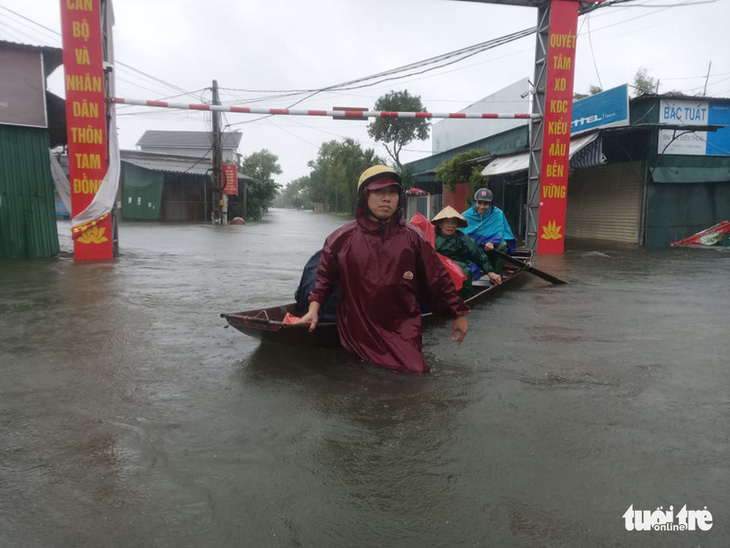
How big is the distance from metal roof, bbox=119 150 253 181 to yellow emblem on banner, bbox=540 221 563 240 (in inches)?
894

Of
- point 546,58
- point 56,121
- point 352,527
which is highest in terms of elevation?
point 546,58

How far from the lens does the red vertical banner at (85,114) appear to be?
1012cm

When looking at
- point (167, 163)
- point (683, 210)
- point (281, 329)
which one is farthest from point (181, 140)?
point (281, 329)

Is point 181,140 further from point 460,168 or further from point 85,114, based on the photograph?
point 85,114

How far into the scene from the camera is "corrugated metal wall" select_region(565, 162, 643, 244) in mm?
15680

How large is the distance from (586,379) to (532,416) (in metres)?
0.91

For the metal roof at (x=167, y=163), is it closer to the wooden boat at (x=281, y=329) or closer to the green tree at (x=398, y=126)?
the green tree at (x=398, y=126)

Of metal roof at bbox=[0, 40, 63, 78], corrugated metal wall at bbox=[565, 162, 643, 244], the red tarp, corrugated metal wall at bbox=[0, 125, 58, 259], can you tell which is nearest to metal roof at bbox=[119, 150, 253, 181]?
metal roof at bbox=[0, 40, 63, 78]

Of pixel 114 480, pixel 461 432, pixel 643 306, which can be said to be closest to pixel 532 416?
Answer: pixel 461 432

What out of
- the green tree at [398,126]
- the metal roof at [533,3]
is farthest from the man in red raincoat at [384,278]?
the green tree at [398,126]

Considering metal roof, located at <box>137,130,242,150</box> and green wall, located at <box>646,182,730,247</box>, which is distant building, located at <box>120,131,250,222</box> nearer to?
metal roof, located at <box>137,130,242,150</box>

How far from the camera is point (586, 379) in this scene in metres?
3.78

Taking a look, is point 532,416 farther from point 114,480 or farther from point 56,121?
point 56,121

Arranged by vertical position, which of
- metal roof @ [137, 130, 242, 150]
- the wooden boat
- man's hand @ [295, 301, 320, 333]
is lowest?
the wooden boat
